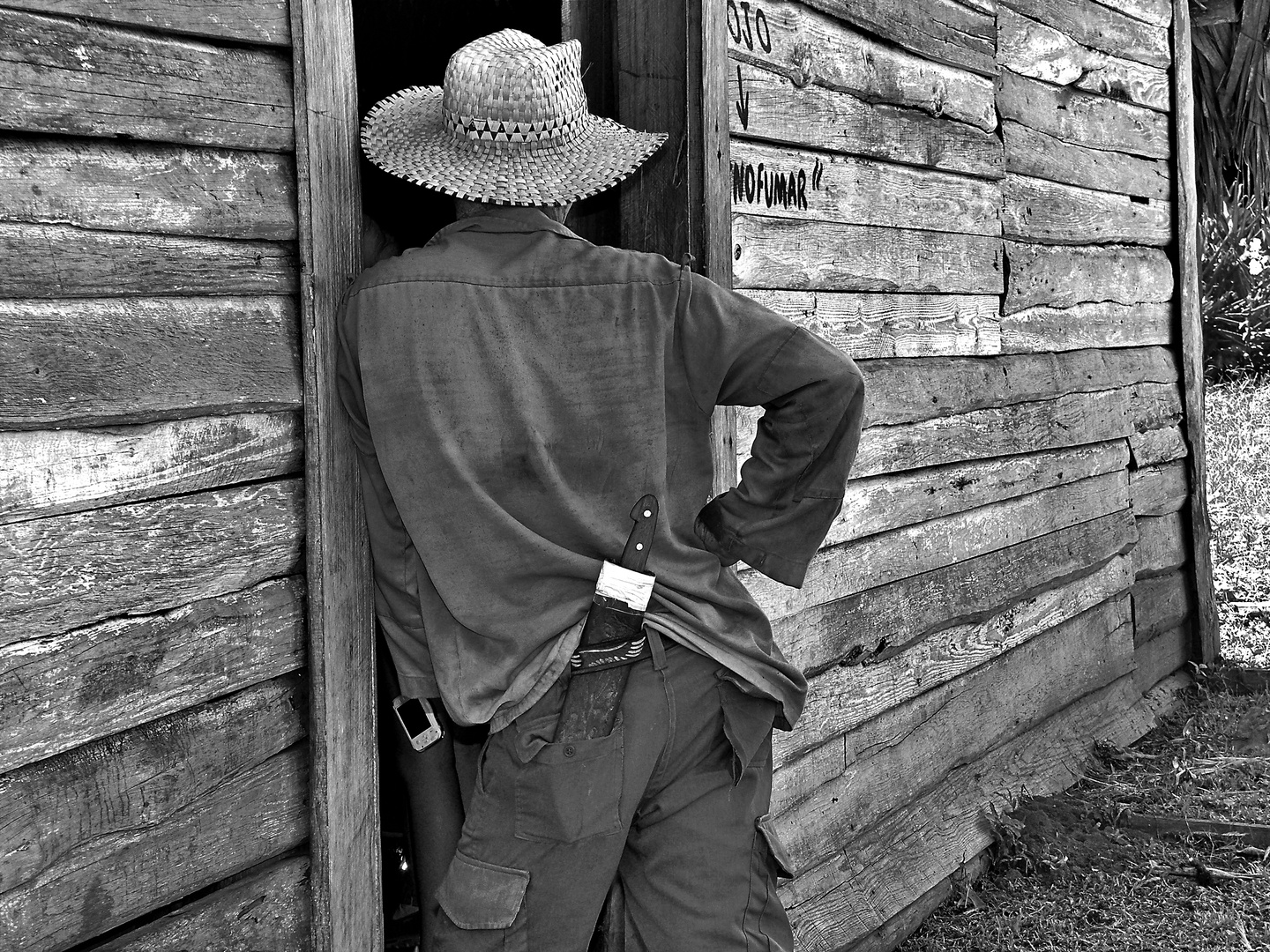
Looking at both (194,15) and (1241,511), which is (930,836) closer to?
(194,15)

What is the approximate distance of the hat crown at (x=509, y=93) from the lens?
2.19m

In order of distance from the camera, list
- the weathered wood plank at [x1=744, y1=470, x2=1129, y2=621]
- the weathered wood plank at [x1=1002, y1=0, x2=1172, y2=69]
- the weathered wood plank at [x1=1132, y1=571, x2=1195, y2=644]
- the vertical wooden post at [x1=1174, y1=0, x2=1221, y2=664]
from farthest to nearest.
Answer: the vertical wooden post at [x1=1174, y1=0, x2=1221, y2=664] → the weathered wood plank at [x1=1132, y1=571, x2=1195, y2=644] → the weathered wood plank at [x1=1002, y1=0, x2=1172, y2=69] → the weathered wood plank at [x1=744, y1=470, x2=1129, y2=621]

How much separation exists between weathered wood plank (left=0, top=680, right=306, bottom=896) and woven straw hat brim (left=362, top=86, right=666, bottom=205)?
968 millimetres

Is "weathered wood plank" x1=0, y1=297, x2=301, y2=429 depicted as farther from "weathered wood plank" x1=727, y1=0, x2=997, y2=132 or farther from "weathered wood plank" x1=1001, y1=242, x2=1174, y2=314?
"weathered wood plank" x1=1001, y1=242, x2=1174, y2=314

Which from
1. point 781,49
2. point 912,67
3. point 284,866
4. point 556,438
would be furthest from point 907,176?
point 284,866

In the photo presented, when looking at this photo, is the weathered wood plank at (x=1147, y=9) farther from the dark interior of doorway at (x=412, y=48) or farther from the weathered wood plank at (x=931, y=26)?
the dark interior of doorway at (x=412, y=48)

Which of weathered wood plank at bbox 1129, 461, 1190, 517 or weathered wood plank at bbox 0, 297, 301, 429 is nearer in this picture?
weathered wood plank at bbox 0, 297, 301, 429

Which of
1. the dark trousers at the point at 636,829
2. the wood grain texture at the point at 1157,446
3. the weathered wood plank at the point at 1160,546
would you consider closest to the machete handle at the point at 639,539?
the dark trousers at the point at 636,829

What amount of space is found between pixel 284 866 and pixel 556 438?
0.95m

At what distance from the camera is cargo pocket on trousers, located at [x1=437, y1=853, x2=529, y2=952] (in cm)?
220

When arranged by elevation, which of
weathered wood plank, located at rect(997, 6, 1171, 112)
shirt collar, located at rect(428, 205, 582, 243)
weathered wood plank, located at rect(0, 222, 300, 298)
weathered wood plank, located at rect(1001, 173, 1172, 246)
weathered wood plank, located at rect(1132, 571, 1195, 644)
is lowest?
weathered wood plank, located at rect(1132, 571, 1195, 644)

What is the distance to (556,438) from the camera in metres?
2.22

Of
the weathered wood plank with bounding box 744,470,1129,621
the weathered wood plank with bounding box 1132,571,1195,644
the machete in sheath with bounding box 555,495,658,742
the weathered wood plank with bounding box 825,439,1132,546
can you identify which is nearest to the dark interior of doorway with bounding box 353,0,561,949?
the machete in sheath with bounding box 555,495,658,742

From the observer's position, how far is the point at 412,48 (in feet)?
12.3
